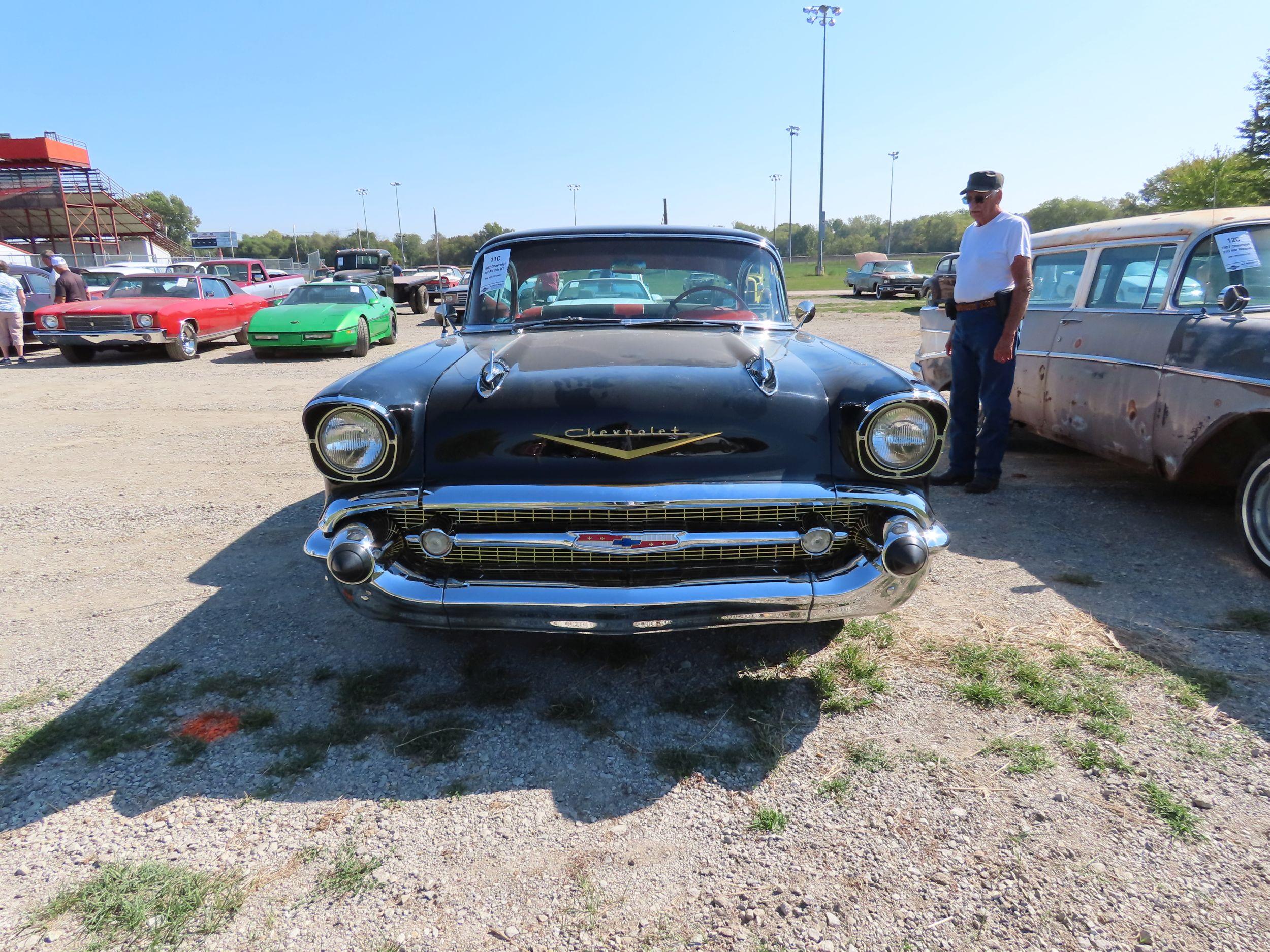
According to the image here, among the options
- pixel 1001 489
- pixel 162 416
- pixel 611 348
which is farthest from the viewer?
pixel 162 416

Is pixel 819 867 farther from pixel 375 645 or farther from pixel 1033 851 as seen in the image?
pixel 375 645

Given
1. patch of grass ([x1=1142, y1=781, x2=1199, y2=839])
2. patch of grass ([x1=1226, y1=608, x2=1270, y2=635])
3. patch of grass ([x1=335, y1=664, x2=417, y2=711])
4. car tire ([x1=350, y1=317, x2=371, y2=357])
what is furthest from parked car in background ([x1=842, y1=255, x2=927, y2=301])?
patch of grass ([x1=335, y1=664, x2=417, y2=711])

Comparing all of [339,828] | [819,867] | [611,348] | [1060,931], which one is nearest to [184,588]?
[339,828]

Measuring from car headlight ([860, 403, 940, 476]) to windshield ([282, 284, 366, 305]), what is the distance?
11498mm

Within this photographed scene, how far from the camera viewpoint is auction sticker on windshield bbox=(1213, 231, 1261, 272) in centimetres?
384

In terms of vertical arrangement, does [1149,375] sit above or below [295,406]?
above

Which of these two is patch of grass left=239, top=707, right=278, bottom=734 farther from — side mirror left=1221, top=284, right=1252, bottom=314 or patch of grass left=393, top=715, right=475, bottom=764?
side mirror left=1221, top=284, right=1252, bottom=314

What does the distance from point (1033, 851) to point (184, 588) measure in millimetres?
3481

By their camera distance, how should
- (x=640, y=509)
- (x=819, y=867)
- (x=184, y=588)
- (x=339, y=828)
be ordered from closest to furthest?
(x=819, y=867) < (x=339, y=828) < (x=640, y=509) < (x=184, y=588)

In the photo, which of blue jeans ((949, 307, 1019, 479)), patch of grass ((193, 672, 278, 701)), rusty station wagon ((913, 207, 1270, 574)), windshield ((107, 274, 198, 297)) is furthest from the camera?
windshield ((107, 274, 198, 297))

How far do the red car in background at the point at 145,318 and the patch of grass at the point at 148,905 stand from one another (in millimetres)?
11244

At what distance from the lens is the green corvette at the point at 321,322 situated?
11.5 metres

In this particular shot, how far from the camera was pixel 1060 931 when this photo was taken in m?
1.72

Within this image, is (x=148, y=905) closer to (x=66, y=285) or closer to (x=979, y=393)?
(x=979, y=393)
